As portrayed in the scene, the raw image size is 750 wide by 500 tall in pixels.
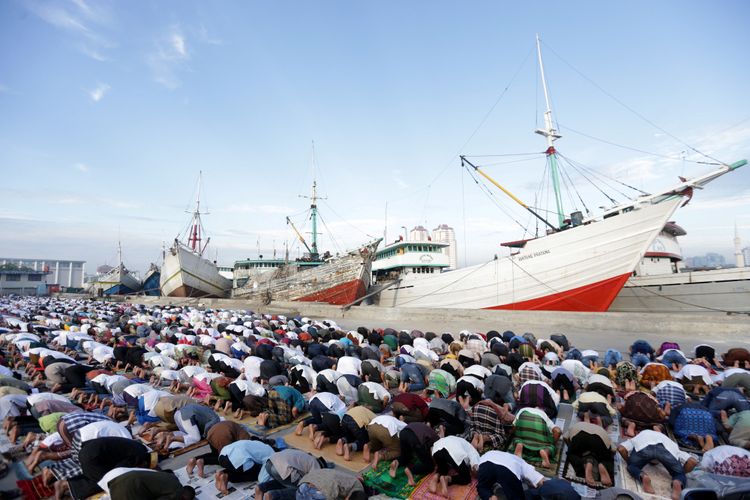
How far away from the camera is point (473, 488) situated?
14.1ft

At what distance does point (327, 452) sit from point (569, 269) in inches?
659

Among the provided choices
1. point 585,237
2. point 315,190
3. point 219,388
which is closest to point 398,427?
point 219,388

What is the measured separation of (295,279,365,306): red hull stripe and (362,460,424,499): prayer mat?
20.8 meters

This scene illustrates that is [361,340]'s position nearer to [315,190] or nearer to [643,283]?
[643,283]

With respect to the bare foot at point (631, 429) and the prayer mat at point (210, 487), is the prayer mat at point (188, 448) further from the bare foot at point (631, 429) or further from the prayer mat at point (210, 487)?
the bare foot at point (631, 429)

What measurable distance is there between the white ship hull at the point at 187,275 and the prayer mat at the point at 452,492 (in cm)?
3450

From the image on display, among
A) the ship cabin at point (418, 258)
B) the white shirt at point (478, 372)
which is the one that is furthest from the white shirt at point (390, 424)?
the ship cabin at point (418, 258)

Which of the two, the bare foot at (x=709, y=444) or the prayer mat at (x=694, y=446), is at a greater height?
the bare foot at (x=709, y=444)

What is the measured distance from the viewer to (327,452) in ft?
18.0

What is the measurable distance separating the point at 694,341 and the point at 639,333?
1703 mm


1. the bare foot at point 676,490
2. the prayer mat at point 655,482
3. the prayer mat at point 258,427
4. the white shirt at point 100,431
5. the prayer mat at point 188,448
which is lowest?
the prayer mat at point 258,427

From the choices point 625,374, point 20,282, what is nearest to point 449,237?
point 625,374

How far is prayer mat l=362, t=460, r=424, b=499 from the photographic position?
4.27 meters

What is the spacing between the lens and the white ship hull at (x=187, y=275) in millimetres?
33750
